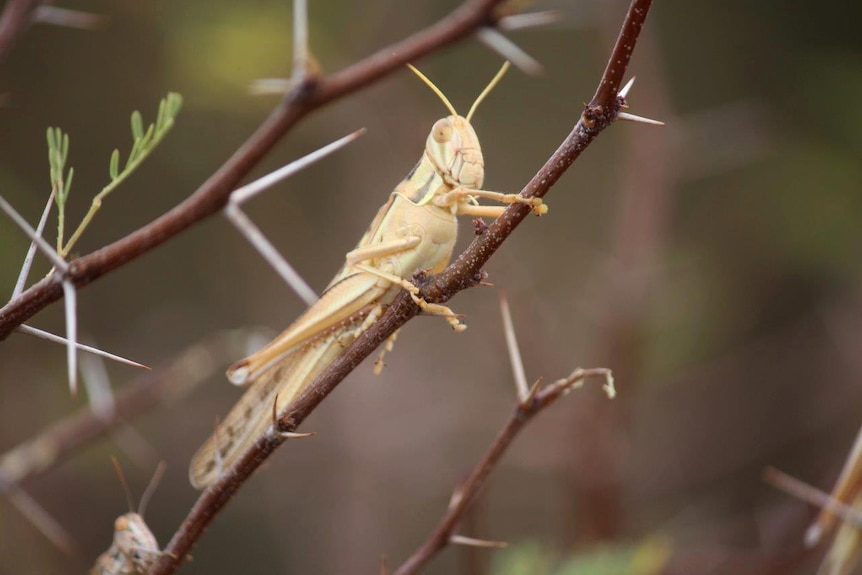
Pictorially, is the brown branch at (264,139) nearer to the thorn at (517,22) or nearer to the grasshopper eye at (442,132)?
the thorn at (517,22)

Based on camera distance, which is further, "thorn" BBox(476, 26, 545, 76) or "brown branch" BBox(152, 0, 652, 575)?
"thorn" BBox(476, 26, 545, 76)

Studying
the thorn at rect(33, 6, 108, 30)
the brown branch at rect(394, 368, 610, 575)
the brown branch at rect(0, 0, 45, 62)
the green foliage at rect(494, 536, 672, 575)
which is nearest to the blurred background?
the green foliage at rect(494, 536, 672, 575)

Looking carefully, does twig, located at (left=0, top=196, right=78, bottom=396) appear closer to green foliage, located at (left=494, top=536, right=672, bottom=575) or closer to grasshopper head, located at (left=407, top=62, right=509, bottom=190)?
grasshopper head, located at (left=407, top=62, right=509, bottom=190)

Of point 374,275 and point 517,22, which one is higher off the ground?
point 517,22

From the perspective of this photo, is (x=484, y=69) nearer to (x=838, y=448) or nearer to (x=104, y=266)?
(x=838, y=448)

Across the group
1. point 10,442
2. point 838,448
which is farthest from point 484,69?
point 10,442

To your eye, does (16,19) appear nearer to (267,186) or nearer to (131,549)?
(267,186)

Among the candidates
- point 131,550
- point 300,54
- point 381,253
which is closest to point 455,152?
point 381,253

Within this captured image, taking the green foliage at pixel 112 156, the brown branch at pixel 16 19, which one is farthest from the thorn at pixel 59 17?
the green foliage at pixel 112 156
